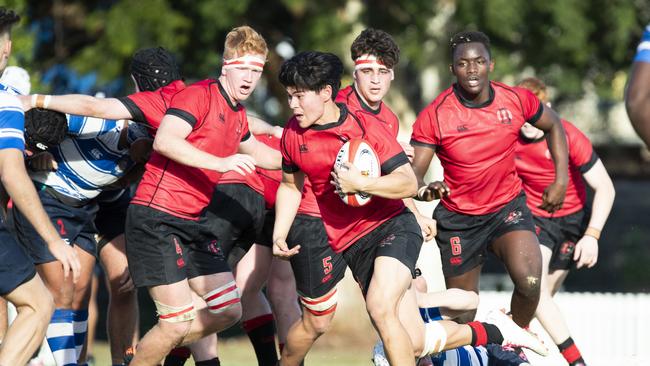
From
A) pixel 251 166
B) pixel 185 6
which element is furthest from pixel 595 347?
pixel 185 6

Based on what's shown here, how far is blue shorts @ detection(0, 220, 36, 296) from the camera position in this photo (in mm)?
6039

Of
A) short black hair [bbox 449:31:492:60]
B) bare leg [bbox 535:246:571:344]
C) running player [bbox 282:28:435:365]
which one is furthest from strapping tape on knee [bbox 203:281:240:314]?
bare leg [bbox 535:246:571:344]

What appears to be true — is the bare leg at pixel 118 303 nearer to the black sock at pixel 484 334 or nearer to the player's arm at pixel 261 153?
the player's arm at pixel 261 153

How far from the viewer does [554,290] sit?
904 centimetres

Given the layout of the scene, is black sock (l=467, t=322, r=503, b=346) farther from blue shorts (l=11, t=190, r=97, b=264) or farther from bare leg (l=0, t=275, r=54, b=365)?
blue shorts (l=11, t=190, r=97, b=264)

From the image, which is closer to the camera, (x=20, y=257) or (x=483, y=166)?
(x=20, y=257)

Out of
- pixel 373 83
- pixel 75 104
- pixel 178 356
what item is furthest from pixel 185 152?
pixel 178 356

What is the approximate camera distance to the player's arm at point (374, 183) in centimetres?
619

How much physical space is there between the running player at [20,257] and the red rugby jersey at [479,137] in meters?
2.75

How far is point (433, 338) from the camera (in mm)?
6715

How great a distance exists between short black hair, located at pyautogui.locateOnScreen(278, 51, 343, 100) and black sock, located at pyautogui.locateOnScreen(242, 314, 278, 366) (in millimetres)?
2103

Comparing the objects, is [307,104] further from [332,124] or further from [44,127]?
[44,127]

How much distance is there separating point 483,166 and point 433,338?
1.47 metres

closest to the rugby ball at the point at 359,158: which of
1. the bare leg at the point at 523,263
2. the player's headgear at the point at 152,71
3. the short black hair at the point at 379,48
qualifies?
→ the short black hair at the point at 379,48
